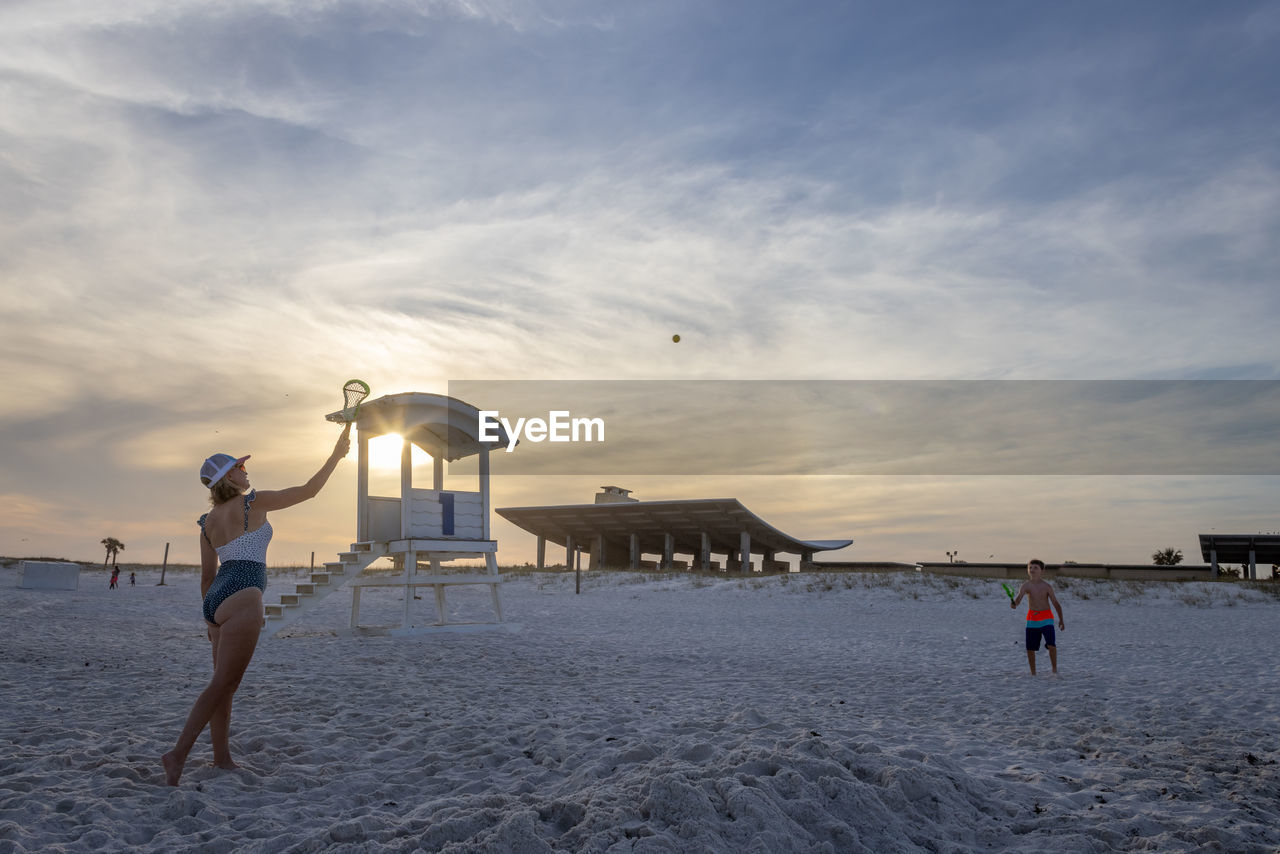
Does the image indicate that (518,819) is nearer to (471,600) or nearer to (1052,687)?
(1052,687)

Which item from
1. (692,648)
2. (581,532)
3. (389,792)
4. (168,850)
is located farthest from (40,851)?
(581,532)

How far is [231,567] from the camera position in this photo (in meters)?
5.79

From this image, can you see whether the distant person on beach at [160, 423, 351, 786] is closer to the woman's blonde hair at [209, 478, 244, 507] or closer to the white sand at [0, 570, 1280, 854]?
the woman's blonde hair at [209, 478, 244, 507]

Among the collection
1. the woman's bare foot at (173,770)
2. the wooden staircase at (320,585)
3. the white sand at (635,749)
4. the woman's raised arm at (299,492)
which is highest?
the woman's raised arm at (299,492)

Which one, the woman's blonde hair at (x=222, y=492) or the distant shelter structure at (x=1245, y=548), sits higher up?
the woman's blonde hair at (x=222, y=492)

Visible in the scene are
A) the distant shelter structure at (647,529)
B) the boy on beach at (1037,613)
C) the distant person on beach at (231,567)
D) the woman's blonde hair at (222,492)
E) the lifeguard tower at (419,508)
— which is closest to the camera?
the distant person on beach at (231,567)

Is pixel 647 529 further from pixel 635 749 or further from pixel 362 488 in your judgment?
pixel 635 749

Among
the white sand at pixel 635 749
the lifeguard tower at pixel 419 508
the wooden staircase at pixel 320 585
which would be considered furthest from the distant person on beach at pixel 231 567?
the lifeguard tower at pixel 419 508

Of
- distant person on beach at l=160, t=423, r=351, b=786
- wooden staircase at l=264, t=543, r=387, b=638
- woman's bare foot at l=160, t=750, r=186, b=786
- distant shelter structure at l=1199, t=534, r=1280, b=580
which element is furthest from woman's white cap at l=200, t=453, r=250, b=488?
distant shelter structure at l=1199, t=534, r=1280, b=580

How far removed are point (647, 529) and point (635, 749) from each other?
152ft

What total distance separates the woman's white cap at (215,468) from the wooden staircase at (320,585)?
9.73 m

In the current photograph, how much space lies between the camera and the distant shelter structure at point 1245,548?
44.1 m

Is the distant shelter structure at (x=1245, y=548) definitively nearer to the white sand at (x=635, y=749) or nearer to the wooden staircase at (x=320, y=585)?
the white sand at (x=635, y=749)

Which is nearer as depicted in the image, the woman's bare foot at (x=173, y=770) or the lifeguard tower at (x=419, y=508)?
the woman's bare foot at (x=173, y=770)
